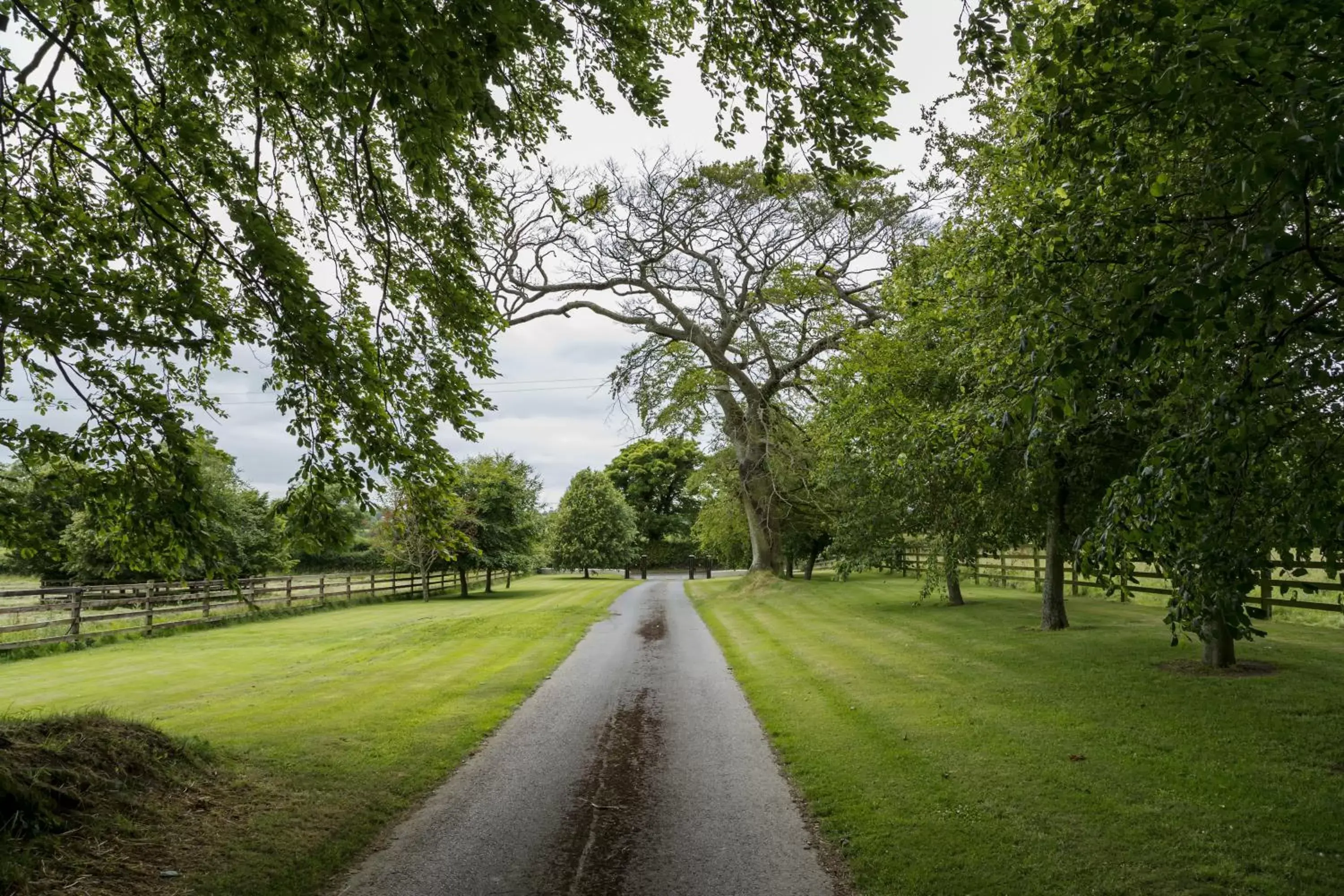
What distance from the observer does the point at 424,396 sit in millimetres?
7531

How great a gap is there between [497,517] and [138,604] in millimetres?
15857

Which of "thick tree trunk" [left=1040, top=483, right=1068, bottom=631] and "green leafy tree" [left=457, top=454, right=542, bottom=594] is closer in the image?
"thick tree trunk" [left=1040, top=483, right=1068, bottom=631]

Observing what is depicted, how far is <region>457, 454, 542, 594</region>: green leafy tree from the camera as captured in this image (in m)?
35.1

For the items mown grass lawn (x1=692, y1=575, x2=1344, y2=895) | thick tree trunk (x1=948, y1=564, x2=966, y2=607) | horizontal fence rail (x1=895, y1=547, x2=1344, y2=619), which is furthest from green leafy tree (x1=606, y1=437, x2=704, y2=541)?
mown grass lawn (x1=692, y1=575, x2=1344, y2=895)

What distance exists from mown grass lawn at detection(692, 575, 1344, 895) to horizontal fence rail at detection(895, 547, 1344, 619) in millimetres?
1075

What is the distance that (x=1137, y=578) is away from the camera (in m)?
14.1

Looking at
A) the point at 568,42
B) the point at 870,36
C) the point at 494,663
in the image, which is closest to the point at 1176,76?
the point at 870,36

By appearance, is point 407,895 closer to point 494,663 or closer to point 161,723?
point 161,723

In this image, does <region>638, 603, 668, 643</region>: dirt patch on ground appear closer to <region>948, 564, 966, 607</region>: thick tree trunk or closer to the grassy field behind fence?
the grassy field behind fence

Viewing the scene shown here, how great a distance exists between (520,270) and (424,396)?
12.1m

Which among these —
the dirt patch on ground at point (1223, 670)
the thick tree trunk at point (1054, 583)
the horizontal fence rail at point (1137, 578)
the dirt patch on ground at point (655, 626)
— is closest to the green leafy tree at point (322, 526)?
the horizontal fence rail at point (1137, 578)

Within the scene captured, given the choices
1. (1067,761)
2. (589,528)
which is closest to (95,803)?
(1067,761)

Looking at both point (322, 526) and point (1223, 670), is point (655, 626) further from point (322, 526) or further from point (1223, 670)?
point (322, 526)

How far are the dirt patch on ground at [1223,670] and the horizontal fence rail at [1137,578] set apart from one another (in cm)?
76
